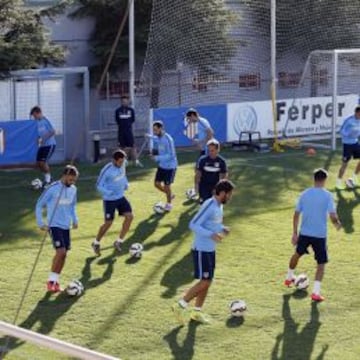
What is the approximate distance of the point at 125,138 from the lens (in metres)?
23.5

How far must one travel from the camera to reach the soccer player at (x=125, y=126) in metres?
23.4

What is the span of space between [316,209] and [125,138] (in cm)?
1197

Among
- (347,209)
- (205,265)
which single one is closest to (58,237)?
(205,265)

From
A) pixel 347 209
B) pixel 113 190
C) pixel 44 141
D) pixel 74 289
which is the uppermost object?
pixel 44 141

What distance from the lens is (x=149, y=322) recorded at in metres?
11.2

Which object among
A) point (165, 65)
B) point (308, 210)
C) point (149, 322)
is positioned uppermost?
point (165, 65)

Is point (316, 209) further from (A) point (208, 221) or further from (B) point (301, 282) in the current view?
(A) point (208, 221)

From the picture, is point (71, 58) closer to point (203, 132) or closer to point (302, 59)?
point (302, 59)

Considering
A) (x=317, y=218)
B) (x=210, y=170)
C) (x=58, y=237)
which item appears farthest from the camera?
(x=210, y=170)

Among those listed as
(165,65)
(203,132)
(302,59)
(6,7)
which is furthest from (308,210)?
(302,59)

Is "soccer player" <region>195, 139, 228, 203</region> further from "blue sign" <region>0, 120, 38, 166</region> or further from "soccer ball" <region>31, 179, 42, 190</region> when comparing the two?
"blue sign" <region>0, 120, 38, 166</region>

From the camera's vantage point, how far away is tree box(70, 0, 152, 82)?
98.9 feet

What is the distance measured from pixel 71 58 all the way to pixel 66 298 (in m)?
20.1

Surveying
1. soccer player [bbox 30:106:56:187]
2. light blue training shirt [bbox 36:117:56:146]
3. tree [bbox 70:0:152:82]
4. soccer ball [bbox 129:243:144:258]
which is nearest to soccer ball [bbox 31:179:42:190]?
soccer player [bbox 30:106:56:187]
